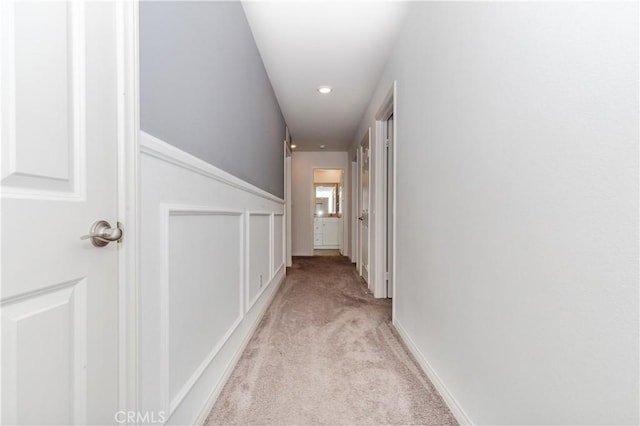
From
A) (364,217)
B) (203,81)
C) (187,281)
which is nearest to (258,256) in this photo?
(187,281)

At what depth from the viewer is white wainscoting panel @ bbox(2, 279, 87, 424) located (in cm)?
54

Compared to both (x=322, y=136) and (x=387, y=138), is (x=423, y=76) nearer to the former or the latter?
(x=387, y=138)

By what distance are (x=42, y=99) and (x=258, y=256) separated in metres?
1.96

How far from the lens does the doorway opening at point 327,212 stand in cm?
808

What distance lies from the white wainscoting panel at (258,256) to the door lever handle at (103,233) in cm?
137

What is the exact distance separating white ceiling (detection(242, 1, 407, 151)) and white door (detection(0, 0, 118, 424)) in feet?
5.01

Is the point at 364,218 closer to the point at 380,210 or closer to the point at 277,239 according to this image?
the point at 380,210

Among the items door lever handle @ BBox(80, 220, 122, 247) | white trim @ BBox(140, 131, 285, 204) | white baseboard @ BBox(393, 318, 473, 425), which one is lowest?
white baseboard @ BBox(393, 318, 473, 425)

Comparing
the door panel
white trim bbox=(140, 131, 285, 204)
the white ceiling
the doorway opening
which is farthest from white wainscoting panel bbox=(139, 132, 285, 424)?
the doorway opening

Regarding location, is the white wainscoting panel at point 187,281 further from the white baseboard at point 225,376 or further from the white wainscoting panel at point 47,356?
the white wainscoting panel at point 47,356

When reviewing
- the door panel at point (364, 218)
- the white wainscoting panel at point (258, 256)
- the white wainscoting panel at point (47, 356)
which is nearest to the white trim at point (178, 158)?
the white wainscoting panel at point (47, 356)

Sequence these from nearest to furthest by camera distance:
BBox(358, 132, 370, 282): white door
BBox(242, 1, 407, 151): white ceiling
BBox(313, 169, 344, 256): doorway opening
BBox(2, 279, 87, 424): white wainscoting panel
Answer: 1. BBox(2, 279, 87, 424): white wainscoting panel
2. BBox(242, 1, 407, 151): white ceiling
3. BBox(358, 132, 370, 282): white door
4. BBox(313, 169, 344, 256): doorway opening

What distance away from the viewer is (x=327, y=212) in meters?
8.73

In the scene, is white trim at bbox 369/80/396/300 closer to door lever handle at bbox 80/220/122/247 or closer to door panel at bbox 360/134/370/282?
door panel at bbox 360/134/370/282
